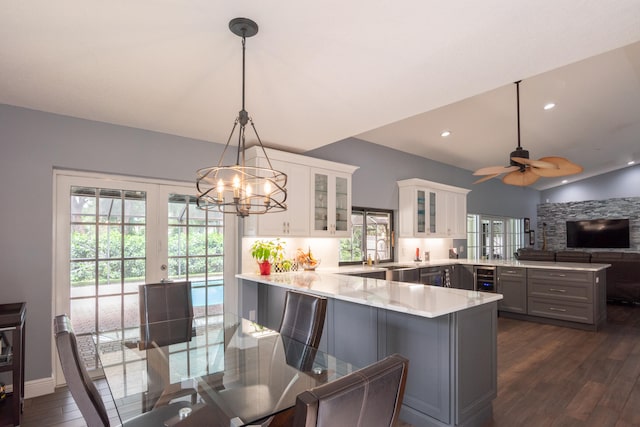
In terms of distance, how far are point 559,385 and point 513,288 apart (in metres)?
2.55

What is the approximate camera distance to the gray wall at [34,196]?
2986 mm

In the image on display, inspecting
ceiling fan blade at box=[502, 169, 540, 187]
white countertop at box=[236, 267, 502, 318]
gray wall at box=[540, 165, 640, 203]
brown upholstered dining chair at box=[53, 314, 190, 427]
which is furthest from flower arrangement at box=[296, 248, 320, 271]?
gray wall at box=[540, 165, 640, 203]

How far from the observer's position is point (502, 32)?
6.36 ft

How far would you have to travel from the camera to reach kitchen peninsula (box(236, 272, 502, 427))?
2.31m

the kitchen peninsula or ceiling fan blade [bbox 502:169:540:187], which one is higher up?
ceiling fan blade [bbox 502:169:540:187]

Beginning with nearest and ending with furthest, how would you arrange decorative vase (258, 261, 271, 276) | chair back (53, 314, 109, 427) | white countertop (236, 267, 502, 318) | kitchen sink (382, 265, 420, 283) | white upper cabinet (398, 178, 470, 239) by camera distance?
1. chair back (53, 314, 109, 427)
2. white countertop (236, 267, 502, 318)
3. decorative vase (258, 261, 271, 276)
4. kitchen sink (382, 265, 420, 283)
5. white upper cabinet (398, 178, 470, 239)

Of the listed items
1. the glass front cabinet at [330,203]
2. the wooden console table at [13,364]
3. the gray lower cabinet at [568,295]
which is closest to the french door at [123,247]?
the wooden console table at [13,364]

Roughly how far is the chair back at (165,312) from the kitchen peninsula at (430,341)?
1.11 meters

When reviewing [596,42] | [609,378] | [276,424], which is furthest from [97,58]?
[609,378]

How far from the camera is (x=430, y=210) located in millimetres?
6293

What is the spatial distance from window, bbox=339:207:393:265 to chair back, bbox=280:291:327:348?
2.76 meters

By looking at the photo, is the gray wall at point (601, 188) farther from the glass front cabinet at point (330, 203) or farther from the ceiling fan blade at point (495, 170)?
the glass front cabinet at point (330, 203)

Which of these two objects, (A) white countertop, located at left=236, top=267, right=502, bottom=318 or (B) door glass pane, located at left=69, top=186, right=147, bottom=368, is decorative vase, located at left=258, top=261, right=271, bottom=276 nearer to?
(A) white countertop, located at left=236, top=267, right=502, bottom=318

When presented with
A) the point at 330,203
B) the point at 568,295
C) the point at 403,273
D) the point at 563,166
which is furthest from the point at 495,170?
the point at 568,295
